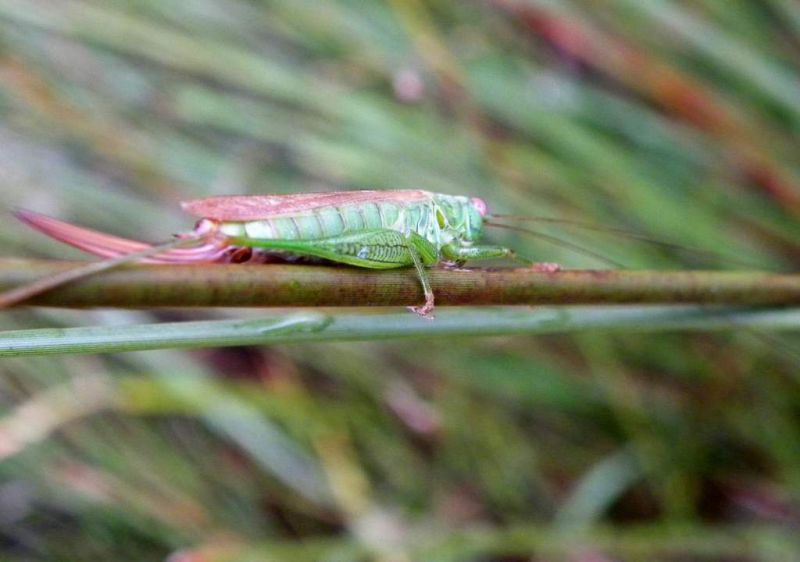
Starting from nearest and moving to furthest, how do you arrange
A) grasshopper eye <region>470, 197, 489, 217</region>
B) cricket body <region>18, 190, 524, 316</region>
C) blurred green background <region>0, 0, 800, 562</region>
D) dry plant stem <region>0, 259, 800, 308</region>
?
dry plant stem <region>0, 259, 800, 308</region> → cricket body <region>18, 190, 524, 316</region> → grasshopper eye <region>470, 197, 489, 217</region> → blurred green background <region>0, 0, 800, 562</region>

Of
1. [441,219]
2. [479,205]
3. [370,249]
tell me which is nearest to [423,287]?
[370,249]

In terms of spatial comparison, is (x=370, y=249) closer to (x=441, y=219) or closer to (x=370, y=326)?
(x=370, y=326)

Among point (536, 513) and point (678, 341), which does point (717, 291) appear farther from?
point (536, 513)

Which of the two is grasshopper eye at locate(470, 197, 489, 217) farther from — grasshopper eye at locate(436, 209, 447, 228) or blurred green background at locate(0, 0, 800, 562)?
blurred green background at locate(0, 0, 800, 562)

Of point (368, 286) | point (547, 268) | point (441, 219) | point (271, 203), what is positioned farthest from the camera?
point (441, 219)

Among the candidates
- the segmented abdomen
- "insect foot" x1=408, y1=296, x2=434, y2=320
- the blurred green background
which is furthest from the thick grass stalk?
the blurred green background

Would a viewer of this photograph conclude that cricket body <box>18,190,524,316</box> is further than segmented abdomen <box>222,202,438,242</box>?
No
